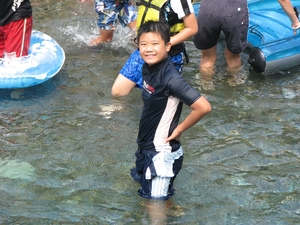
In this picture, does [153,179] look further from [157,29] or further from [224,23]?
[224,23]

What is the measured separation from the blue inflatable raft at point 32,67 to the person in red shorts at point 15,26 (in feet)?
0.41

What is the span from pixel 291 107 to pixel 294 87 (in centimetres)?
62

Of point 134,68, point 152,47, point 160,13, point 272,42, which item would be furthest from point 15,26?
point 272,42

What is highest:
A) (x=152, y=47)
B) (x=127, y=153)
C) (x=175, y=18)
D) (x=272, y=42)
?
(x=152, y=47)

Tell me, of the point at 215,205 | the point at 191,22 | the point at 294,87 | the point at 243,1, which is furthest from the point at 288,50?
the point at 215,205

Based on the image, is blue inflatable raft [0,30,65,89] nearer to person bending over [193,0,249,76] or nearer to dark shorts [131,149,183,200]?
person bending over [193,0,249,76]

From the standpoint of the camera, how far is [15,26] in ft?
16.2

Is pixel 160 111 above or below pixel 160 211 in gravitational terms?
above

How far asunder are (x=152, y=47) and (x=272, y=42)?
131 inches

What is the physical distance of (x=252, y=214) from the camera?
3240 mm

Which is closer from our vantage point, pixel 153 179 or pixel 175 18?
pixel 153 179

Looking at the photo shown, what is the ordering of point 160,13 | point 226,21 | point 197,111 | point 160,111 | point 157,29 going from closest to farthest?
point 197,111 < point 157,29 < point 160,111 < point 160,13 < point 226,21

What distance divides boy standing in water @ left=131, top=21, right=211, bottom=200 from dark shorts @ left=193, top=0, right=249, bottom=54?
7.03 feet

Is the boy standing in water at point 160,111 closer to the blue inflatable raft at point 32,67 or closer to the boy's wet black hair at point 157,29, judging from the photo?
the boy's wet black hair at point 157,29
